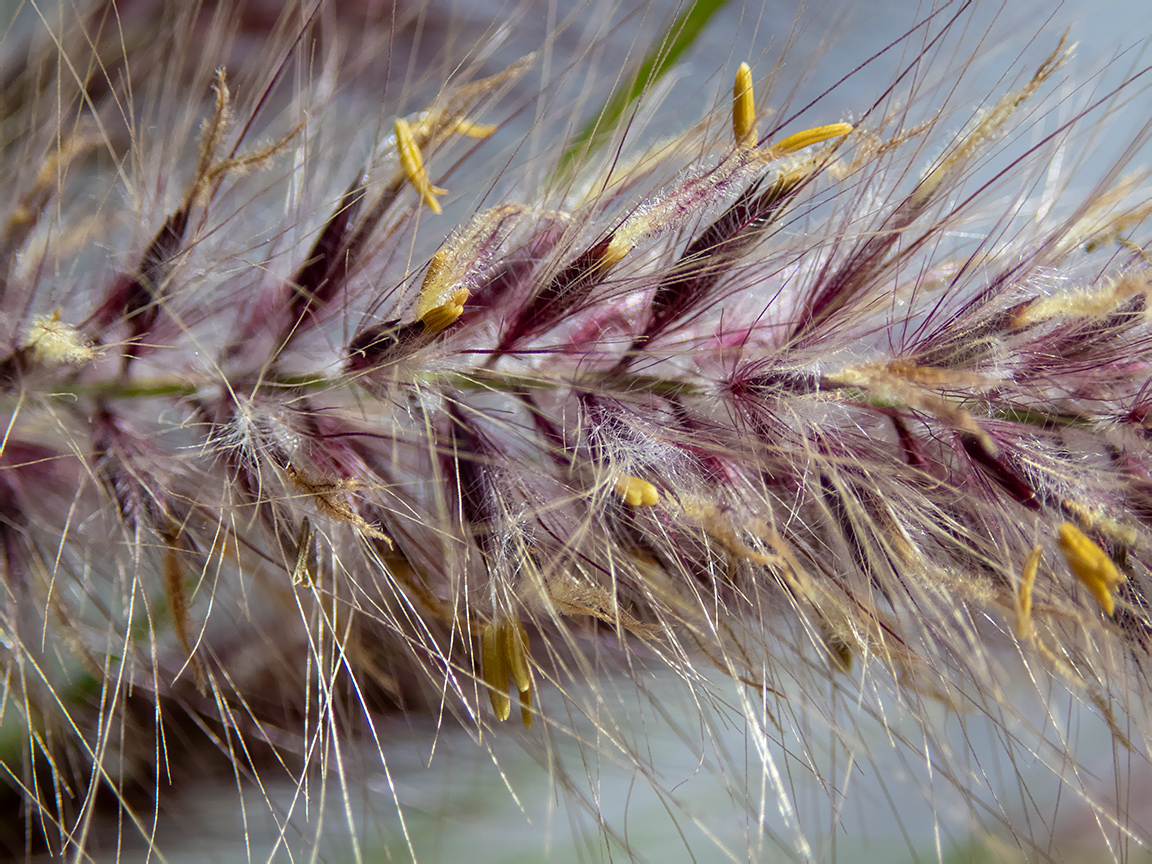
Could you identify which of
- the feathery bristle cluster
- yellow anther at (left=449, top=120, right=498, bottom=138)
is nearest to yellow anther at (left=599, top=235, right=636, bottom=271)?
the feathery bristle cluster

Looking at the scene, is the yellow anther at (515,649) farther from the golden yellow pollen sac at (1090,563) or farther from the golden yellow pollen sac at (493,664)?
the golden yellow pollen sac at (1090,563)

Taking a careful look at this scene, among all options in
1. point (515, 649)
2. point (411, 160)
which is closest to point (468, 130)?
point (411, 160)

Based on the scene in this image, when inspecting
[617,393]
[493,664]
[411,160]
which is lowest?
[493,664]

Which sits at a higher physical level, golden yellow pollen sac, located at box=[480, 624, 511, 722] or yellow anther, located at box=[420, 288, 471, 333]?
yellow anther, located at box=[420, 288, 471, 333]

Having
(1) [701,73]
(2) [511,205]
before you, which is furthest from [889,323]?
(1) [701,73]

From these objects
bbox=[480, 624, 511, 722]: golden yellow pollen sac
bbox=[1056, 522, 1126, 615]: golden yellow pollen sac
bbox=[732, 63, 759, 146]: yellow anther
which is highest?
bbox=[732, 63, 759, 146]: yellow anther

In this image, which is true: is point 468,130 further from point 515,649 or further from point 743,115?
point 515,649

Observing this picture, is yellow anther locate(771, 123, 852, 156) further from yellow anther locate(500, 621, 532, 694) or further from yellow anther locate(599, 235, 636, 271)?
yellow anther locate(500, 621, 532, 694)

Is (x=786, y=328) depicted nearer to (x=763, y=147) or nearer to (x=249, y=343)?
(x=763, y=147)
